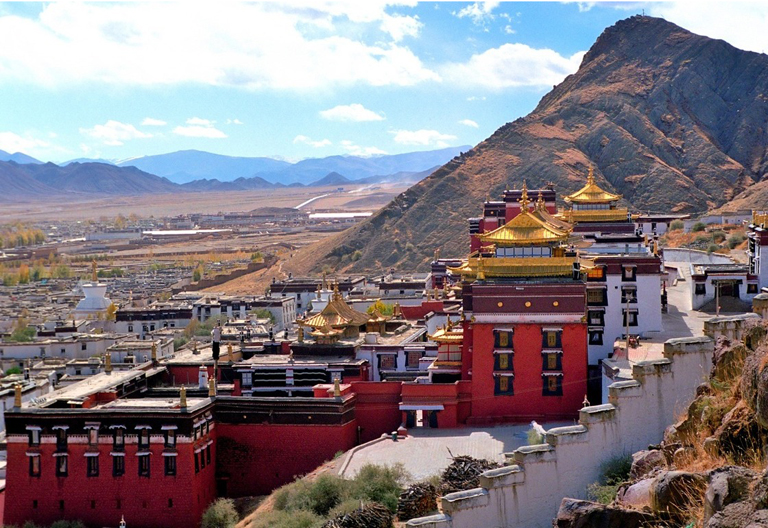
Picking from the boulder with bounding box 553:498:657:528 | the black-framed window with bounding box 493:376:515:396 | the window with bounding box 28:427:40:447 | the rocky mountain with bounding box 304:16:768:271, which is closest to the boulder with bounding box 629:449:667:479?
the boulder with bounding box 553:498:657:528

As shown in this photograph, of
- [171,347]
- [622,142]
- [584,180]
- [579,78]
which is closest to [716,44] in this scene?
[579,78]

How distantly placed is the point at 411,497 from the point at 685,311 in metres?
24.6

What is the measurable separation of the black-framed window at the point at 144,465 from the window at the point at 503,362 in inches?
417

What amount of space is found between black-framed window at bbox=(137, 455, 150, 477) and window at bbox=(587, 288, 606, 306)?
1597 centimetres

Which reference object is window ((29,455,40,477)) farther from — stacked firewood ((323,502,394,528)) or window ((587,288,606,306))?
window ((587,288,606,306))

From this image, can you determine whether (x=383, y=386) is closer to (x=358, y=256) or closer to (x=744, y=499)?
(x=744, y=499)

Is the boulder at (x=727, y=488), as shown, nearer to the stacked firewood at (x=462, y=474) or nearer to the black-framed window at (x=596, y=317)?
the stacked firewood at (x=462, y=474)

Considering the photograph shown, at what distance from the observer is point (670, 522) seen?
1477 cm

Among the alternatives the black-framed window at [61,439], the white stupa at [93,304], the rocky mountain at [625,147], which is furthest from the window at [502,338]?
the rocky mountain at [625,147]

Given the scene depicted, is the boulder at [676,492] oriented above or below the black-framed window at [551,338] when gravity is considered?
below

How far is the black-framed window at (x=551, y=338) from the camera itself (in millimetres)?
35781

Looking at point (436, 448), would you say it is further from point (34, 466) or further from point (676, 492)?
point (676, 492)

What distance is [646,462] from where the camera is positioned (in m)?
18.1

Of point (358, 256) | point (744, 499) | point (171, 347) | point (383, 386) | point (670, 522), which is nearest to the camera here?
point (744, 499)
